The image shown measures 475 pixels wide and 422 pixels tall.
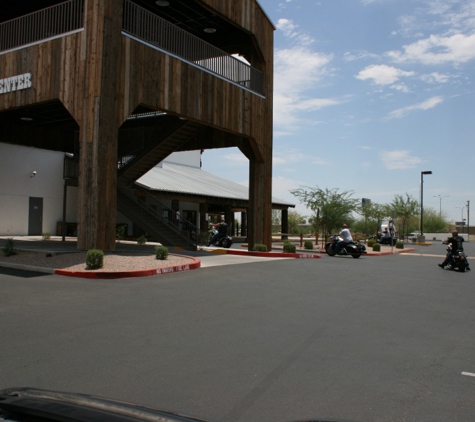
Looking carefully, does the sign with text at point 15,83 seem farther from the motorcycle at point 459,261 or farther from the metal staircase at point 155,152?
the motorcycle at point 459,261

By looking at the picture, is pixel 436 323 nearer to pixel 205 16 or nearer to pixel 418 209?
pixel 205 16

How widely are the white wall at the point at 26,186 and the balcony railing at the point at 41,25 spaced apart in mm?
9021

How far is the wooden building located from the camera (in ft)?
50.4

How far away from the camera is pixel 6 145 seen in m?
27.2

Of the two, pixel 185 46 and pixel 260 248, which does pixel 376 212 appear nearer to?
pixel 260 248

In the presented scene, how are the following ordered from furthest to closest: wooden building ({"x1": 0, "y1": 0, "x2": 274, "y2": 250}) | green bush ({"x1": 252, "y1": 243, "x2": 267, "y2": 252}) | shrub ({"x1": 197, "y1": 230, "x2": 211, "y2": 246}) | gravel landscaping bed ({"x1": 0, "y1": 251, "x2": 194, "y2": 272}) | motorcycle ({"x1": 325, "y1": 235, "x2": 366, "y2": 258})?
shrub ({"x1": 197, "y1": 230, "x2": 211, "y2": 246}) → motorcycle ({"x1": 325, "y1": 235, "x2": 366, "y2": 258}) → green bush ({"x1": 252, "y1": 243, "x2": 267, "y2": 252}) → wooden building ({"x1": 0, "y1": 0, "x2": 274, "y2": 250}) → gravel landscaping bed ({"x1": 0, "y1": 251, "x2": 194, "y2": 272})

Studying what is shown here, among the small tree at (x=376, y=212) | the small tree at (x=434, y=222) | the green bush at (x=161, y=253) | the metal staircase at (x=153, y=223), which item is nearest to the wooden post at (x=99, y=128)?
the green bush at (x=161, y=253)

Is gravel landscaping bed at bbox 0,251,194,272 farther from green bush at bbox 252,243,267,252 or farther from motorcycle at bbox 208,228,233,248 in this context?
motorcycle at bbox 208,228,233,248

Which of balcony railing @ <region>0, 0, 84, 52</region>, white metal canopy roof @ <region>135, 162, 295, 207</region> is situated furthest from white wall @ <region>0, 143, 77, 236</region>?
balcony railing @ <region>0, 0, 84, 52</region>

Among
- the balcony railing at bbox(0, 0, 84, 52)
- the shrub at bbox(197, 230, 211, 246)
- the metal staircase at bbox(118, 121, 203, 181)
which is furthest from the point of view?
the shrub at bbox(197, 230, 211, 246)

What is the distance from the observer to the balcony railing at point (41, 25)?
1777 cm

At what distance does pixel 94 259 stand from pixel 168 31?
11005mm

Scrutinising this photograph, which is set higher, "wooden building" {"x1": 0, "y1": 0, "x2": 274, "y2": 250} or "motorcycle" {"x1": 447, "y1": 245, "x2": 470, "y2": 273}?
"wooden building" {"x1": 0, "y1": 0, "x2": 274, "y2": 250}

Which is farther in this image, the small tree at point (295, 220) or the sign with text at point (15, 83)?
the small tree at point (295, 220)
